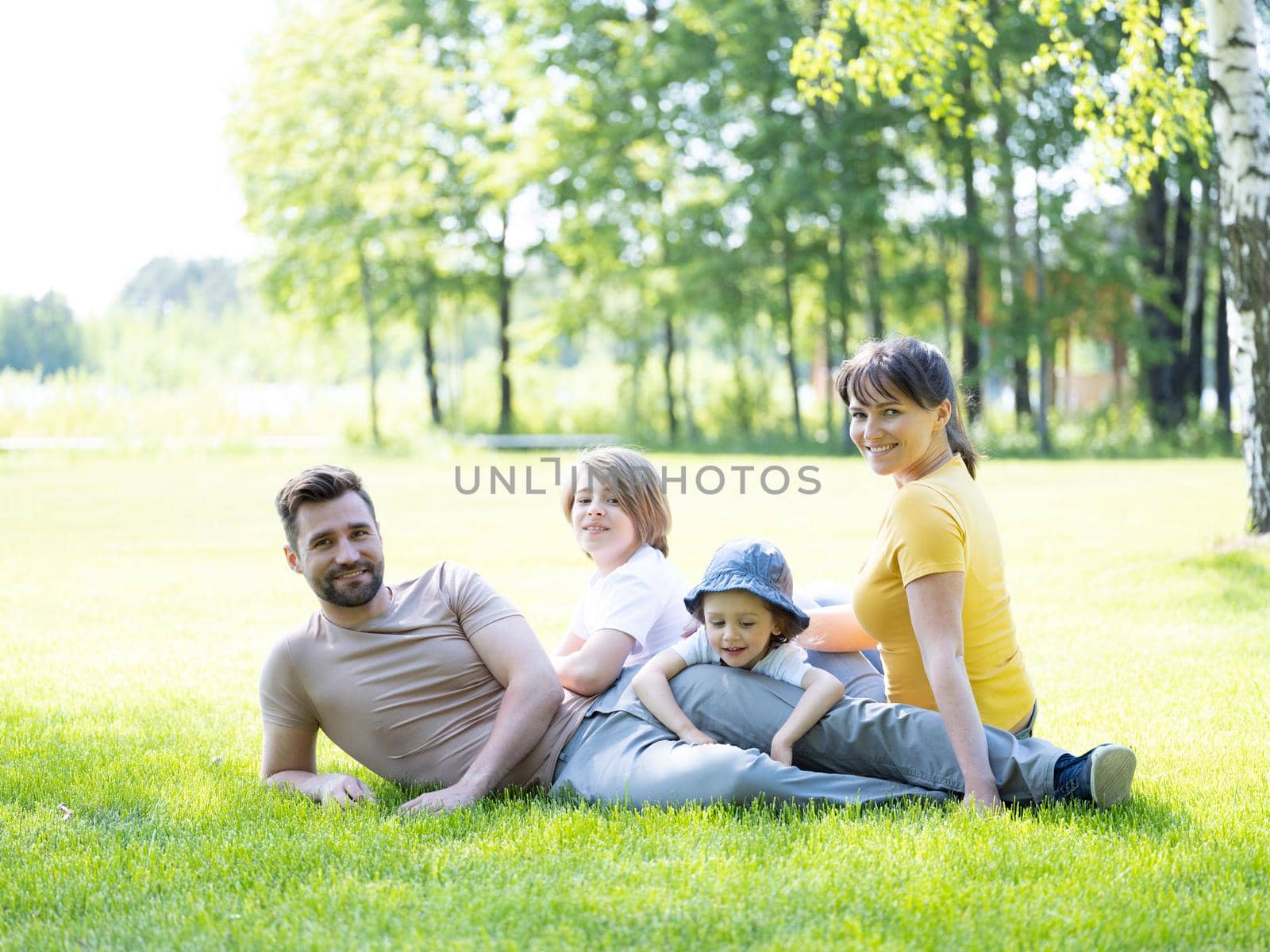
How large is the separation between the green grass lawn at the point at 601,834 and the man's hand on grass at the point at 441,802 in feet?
0.29

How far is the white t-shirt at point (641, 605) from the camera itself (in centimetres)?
436

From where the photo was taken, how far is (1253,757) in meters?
4.56

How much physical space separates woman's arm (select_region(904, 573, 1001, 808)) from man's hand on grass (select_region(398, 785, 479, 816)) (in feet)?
4.79

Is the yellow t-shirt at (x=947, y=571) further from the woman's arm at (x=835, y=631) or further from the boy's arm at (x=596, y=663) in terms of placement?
the boy's arm at (x=596, y=663)

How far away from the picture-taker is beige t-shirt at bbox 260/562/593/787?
4070 millimetres

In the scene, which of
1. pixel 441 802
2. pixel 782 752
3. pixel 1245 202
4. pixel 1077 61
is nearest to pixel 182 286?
pixel 1077 61

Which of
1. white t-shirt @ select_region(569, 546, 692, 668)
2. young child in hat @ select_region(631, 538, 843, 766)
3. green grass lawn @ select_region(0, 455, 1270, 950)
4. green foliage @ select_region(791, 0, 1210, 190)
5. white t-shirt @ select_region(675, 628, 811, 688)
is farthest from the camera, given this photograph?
green foliage @ select_region(791, 0, 1210, 190)

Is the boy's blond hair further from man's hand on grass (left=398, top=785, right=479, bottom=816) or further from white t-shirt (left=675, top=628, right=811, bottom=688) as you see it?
man's hand on grass (left=398, top=785, right=479, bottom=816)

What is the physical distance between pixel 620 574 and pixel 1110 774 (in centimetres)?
169

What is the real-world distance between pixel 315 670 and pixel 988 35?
804 centimetres

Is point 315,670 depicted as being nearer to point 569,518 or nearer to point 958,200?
point 569,518

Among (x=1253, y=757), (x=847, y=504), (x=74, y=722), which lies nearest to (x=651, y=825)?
(x=1253, y=757)

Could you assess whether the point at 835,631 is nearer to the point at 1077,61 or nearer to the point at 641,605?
the point at 641,605

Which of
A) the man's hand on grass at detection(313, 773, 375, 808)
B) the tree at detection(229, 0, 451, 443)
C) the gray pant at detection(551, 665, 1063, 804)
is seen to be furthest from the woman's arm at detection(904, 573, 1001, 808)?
the tree at detection(229, 0, 451, 443)
